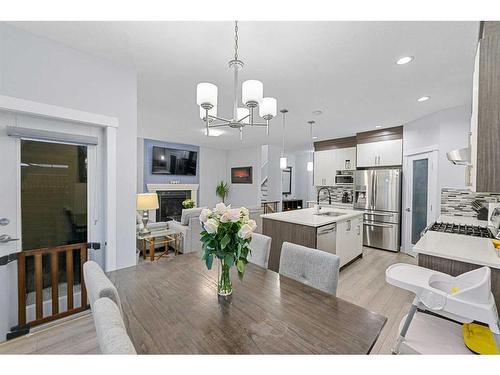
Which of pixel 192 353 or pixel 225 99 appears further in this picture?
pixel 225 99

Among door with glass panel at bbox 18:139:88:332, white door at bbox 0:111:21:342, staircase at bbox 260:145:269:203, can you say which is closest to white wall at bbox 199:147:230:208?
staircase at bbox 260:145:269:203

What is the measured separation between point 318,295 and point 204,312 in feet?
2.08

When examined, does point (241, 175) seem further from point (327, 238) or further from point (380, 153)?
point (327, 238)

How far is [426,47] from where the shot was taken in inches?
74.1

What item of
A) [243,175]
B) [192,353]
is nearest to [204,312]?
[192,353]

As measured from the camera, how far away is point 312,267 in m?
1.56

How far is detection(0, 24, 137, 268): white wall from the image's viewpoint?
1705mm

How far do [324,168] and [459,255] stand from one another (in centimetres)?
453

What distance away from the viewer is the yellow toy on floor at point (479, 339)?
1.22 m

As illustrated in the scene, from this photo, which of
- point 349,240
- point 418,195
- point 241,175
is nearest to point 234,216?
point 349,240

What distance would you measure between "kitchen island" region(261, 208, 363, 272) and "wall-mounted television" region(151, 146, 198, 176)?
418 centimetres

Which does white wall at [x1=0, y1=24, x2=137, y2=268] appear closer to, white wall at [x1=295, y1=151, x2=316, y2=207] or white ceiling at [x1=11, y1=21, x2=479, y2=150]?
white ceiling at [x1=11, y1=21, x2=479, y2=150]

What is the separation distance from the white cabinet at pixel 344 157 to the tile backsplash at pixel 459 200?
206cm
